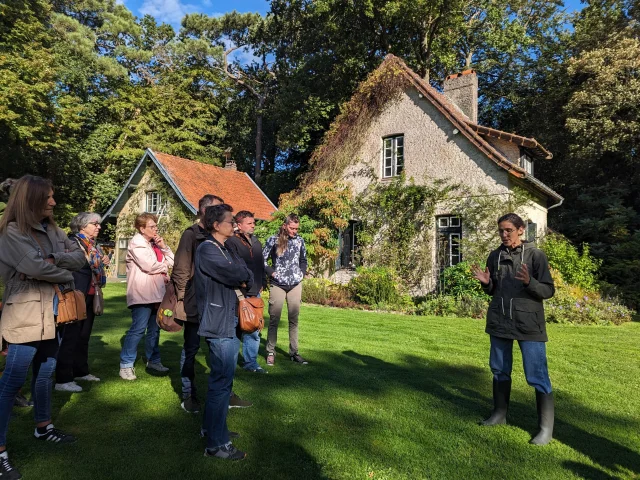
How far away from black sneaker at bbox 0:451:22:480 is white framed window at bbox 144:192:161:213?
20.0 metres

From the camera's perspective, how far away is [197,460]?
312cm

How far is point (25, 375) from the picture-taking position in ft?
9.89

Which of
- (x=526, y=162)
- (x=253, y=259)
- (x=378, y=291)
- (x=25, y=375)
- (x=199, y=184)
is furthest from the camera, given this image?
(x=199, y=184)

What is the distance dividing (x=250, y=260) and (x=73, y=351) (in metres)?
2.07

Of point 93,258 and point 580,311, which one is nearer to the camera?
point 93,258

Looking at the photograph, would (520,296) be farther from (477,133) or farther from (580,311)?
(477,133)

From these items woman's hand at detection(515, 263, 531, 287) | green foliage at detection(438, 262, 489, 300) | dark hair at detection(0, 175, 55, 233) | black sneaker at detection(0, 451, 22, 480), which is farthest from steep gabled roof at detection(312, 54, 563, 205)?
black sneaker at detection(0, 451, 22, 480)

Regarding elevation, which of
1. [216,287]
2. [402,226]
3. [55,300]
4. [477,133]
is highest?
[477,133]

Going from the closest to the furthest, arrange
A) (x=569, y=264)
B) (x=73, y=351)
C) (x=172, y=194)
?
1. (x=73, y=351)
2. (x=569, y=264)
3. (x=172, y=194)

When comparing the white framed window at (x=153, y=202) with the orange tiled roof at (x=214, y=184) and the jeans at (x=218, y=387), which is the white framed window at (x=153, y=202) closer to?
the orange tiled roof at (x=214, y=184)

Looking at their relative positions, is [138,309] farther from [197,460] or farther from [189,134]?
[189,134]

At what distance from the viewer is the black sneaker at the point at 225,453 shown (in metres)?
3.14

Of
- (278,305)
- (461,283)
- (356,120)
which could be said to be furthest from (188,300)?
(356,120)

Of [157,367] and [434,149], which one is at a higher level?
[434,149]
